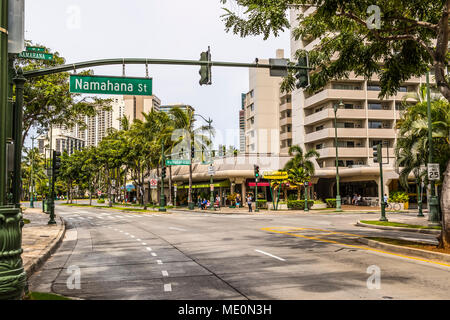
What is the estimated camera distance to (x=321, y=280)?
8.02 m

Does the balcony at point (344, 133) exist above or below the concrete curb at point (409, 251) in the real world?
above

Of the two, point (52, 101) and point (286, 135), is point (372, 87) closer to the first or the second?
point (286, 135)

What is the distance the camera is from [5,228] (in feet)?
17.0

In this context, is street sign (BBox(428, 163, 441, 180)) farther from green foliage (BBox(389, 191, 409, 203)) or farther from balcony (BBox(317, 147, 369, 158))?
balcony (BBox(317, 147, 369, 158))

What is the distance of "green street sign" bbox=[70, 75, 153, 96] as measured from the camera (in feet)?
37.6

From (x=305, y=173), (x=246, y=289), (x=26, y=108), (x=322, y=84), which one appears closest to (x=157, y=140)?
(x=305, y=173)

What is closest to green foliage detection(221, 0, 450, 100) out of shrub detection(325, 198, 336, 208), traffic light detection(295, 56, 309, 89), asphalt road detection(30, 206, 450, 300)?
traffic light detection(295, 56, 309, 89)

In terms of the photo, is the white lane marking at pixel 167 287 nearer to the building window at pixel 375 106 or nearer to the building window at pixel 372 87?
the building window at pixel 375 106

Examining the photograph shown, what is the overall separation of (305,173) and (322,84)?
3046 centimetres

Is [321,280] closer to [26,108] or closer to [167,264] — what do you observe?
[167,264]

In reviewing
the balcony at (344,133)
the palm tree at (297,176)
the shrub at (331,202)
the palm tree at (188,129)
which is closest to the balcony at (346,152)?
the balcony at (344,133)

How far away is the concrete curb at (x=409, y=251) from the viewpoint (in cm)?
1015

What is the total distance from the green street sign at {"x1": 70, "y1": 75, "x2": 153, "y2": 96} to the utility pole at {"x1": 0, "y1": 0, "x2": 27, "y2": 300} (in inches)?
233

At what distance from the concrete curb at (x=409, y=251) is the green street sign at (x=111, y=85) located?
854 centimetres
